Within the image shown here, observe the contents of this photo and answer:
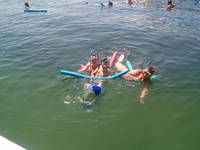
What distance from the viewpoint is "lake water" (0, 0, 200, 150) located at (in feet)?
22.4

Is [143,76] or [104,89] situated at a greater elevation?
[143,76]

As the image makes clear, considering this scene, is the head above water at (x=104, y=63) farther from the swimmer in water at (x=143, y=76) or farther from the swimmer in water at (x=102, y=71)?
the swimmer in water at (x=143, y=76)

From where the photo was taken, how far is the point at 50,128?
23.4 feet

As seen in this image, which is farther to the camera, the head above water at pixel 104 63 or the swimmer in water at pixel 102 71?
the head above water at pixel 104 63

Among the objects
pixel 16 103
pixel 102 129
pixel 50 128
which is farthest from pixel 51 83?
pixel 102 129

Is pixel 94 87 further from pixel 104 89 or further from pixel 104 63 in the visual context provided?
pixel 104 63

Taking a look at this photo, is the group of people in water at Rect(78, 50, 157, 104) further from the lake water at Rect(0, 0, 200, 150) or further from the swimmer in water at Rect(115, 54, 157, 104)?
the lake water at Rect(0, 0, 200, 150)

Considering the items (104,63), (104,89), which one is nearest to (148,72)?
(104,89)

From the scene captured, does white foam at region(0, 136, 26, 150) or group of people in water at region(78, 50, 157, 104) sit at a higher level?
white foam at region(0, 136, 26, 150)

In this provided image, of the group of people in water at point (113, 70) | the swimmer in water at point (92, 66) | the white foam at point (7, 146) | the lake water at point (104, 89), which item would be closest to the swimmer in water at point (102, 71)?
the group of people in water at point (113, 70)

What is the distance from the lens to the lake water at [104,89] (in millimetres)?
6840

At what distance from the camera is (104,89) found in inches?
356

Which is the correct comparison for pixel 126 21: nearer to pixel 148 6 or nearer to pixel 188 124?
pixel 148 6

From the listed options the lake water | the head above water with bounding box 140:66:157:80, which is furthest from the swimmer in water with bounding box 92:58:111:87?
→ the head above water with bounding box 140:66:157:80
